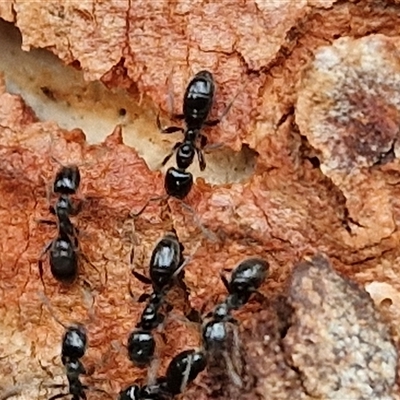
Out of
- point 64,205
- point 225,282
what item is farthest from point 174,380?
point 64,205

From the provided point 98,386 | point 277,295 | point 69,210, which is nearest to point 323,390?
point 277,295

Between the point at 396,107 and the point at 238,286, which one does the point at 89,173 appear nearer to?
the point at 238,286

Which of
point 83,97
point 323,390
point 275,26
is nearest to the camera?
point 323,390

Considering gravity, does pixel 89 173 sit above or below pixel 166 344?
above

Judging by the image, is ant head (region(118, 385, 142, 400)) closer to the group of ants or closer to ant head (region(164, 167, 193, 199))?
the group of ants

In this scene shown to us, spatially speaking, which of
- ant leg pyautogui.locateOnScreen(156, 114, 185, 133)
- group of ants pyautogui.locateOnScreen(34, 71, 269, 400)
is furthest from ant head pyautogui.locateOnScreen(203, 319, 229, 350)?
ant leg pyautogui.locateOnScreen(156, 114, 185, 133)

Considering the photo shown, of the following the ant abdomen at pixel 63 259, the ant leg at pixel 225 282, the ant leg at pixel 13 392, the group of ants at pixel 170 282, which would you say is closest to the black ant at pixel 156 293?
the group of ants at pixel 170 282
